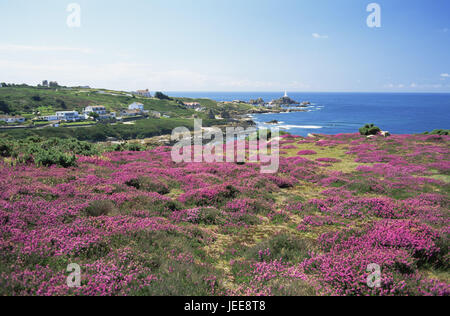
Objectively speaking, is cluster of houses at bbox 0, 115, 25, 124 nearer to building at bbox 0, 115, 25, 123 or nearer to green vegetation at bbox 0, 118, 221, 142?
building at bbox 0, 115, 25, 123

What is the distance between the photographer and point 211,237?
886cm

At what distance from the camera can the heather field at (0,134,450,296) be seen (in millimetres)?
5500

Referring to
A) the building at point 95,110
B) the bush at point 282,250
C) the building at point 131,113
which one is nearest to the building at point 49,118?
the building at point 95,110

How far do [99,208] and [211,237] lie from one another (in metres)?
4.81

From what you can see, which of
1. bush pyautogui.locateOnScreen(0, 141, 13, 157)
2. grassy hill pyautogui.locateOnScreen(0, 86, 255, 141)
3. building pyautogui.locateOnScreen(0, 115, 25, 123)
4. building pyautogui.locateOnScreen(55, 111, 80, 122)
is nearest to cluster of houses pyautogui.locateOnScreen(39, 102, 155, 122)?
building pyautogui.locateOnScreen(55, 111, 80, 122)

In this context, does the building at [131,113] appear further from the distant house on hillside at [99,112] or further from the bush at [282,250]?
the bush at [282,250]

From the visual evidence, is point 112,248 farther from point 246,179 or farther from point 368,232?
point 246,179

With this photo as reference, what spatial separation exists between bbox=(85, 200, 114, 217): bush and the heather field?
41 millimetres

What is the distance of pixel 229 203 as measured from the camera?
40.3ft

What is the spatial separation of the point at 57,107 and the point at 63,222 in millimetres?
201696

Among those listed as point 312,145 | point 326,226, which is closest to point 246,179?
point 326,226

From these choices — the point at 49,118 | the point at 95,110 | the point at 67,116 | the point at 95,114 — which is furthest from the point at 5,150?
the point at 95,110

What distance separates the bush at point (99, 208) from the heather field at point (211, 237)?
4cm

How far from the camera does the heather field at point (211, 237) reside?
5500mm
